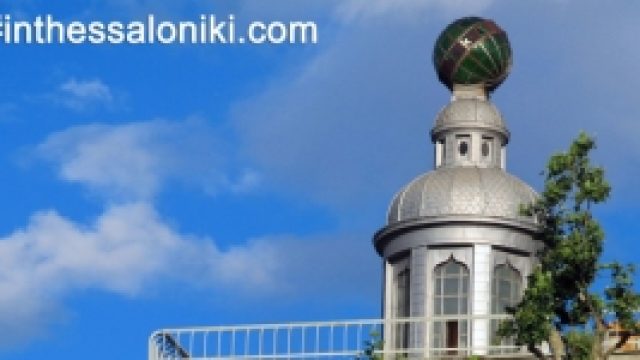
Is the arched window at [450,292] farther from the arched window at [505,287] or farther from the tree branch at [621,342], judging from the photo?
the tree branch at [621,342]

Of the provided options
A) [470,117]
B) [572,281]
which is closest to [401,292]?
[470,117]

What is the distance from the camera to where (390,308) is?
7588 centimetres

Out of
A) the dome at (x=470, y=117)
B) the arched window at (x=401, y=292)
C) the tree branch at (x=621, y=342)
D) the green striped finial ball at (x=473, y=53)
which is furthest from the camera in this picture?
the green striped finial ball at (x=473, y=53)

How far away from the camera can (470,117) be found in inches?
3034

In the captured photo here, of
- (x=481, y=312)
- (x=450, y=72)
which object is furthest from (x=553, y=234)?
(x=450, y=72)

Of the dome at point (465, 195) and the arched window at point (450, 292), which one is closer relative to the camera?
the arched window at point (450, 292)

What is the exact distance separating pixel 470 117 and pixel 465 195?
3600 mm

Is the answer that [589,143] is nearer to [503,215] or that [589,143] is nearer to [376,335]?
[376,335]

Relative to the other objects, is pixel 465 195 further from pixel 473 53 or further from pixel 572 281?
pixel 572 281

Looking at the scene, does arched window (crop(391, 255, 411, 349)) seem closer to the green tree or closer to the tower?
the tower

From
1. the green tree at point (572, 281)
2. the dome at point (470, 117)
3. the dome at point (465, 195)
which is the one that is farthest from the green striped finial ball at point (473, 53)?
the green tree at point (572, 281)

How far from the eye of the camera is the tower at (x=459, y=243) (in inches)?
2901

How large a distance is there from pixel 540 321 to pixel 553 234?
8.60 feet

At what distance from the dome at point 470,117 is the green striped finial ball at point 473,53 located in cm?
163
